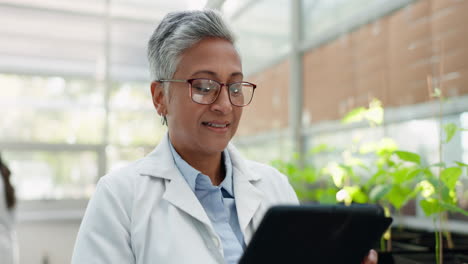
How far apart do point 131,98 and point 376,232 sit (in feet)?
17.0

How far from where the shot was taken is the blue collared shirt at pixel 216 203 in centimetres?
126

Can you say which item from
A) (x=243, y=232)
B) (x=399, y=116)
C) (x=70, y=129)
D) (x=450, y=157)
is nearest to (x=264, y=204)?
(x=243, y=232)

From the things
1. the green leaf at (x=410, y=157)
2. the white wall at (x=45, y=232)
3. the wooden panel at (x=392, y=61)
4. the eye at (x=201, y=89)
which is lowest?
the white wall at (x=45, y=232)

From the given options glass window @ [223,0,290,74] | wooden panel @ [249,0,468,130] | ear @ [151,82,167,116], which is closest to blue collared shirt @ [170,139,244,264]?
ear @ [151,82,167,116]

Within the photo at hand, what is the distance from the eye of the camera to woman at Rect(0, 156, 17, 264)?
9.23 feet

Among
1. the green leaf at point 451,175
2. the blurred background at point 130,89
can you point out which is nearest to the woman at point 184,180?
the green leaf at point 451,175

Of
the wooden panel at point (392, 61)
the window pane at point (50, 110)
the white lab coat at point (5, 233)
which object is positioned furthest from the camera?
the window pane at point (50, 110)

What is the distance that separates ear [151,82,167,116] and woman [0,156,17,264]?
1.92m

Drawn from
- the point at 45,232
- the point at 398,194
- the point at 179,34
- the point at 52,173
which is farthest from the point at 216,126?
the point at 52,173

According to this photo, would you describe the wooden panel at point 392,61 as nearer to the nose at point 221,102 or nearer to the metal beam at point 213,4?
the metal beam at point 213,4

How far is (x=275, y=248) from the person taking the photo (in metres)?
0.83

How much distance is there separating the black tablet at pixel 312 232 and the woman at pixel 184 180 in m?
0.37

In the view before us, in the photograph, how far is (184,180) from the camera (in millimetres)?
1278

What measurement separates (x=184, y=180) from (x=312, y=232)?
1.77 feet
